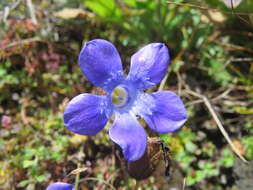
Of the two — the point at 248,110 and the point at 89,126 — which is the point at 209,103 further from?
the point at 89,126

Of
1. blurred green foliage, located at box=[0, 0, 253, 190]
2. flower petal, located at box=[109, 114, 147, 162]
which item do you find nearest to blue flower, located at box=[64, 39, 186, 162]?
flower petal, located at box=[109, 114, 147, 162]

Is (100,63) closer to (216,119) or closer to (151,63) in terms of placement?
(151,63)

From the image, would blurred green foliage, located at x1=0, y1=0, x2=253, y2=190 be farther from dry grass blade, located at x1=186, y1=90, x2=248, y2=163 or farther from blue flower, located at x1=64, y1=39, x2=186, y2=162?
blue flower, located at x1=64, y1=39, x2=186, y2=162

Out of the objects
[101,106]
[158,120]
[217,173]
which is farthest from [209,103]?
[101,106]

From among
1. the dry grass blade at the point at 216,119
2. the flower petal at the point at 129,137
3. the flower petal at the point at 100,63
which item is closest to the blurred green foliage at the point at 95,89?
the dry grass blade at the point at 216,119

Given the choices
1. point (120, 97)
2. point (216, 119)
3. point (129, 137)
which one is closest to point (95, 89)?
point (120, 97)
